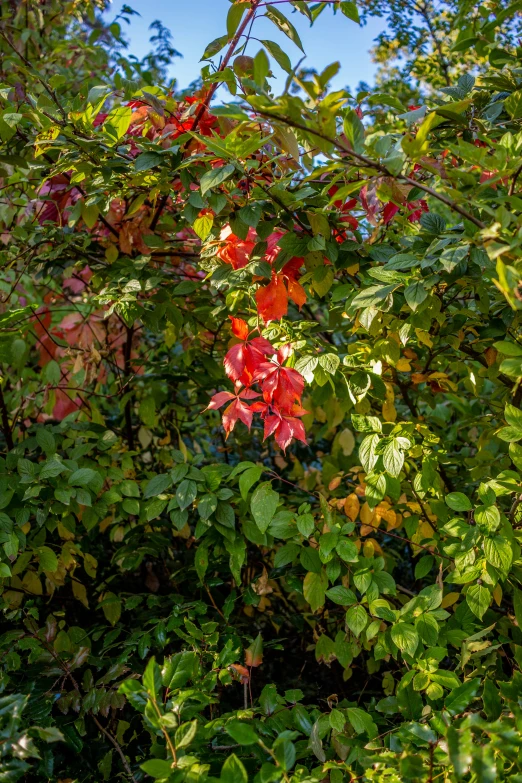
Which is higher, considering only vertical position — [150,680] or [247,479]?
[247,479]

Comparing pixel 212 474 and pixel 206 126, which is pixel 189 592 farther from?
pixel 206 126

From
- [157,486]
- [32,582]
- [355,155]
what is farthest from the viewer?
[32,582]

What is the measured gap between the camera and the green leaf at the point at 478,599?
117 centimetres

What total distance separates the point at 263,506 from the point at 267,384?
248 mm

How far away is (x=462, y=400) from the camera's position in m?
2.24

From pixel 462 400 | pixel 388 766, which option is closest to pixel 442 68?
pixel 462 400

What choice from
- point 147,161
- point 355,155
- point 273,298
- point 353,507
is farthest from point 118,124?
point 353,507

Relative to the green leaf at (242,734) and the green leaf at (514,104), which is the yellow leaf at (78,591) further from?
the green leaf at (514,104)

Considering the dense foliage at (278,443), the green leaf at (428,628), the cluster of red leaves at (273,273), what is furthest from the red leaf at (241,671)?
the cluster of red leaves at (273,273)

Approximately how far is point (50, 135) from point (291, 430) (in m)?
0.77

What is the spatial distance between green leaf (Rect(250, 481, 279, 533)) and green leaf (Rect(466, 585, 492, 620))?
0.39 m

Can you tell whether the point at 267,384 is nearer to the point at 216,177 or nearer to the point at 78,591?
the point at 216,177

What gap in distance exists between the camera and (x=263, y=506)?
1.32 meters

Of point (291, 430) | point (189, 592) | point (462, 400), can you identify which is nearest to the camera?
point (291, 430)
